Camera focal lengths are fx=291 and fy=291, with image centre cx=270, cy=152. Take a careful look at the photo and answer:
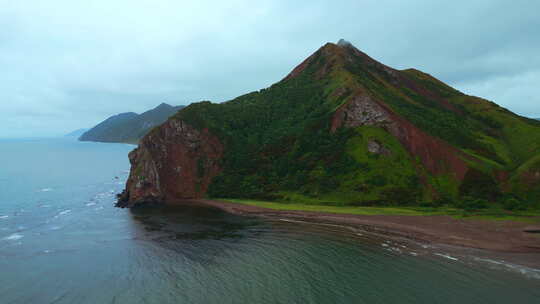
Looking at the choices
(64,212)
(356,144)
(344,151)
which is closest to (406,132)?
(356,144)

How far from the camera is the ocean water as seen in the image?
40156mm

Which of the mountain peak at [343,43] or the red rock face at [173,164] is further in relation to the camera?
the mountain peak at [343,43]

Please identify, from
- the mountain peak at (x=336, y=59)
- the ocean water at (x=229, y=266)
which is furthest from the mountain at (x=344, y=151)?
the ocean water at (x=229, y=266)

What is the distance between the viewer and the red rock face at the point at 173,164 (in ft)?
330

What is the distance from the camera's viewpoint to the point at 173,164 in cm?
10975

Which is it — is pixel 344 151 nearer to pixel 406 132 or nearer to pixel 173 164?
pixel 406 132

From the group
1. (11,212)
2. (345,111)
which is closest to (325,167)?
(345,111)

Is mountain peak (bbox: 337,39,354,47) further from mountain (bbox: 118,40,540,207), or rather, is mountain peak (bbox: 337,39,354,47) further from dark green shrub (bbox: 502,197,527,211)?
dark green shrub (bbox: 502,197,527,211)

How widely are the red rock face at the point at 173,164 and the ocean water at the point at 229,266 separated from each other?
2145cm

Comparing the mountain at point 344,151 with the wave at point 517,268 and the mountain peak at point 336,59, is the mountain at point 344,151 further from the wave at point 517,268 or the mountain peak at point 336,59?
the wave at point 517,268

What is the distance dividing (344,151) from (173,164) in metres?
63.0

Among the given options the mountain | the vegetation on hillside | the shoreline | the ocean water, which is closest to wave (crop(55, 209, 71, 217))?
the ocean water

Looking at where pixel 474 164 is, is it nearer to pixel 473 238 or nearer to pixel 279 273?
pixel 473 238

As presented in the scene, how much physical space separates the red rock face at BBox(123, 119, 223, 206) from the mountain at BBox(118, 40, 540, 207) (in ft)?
1.23
